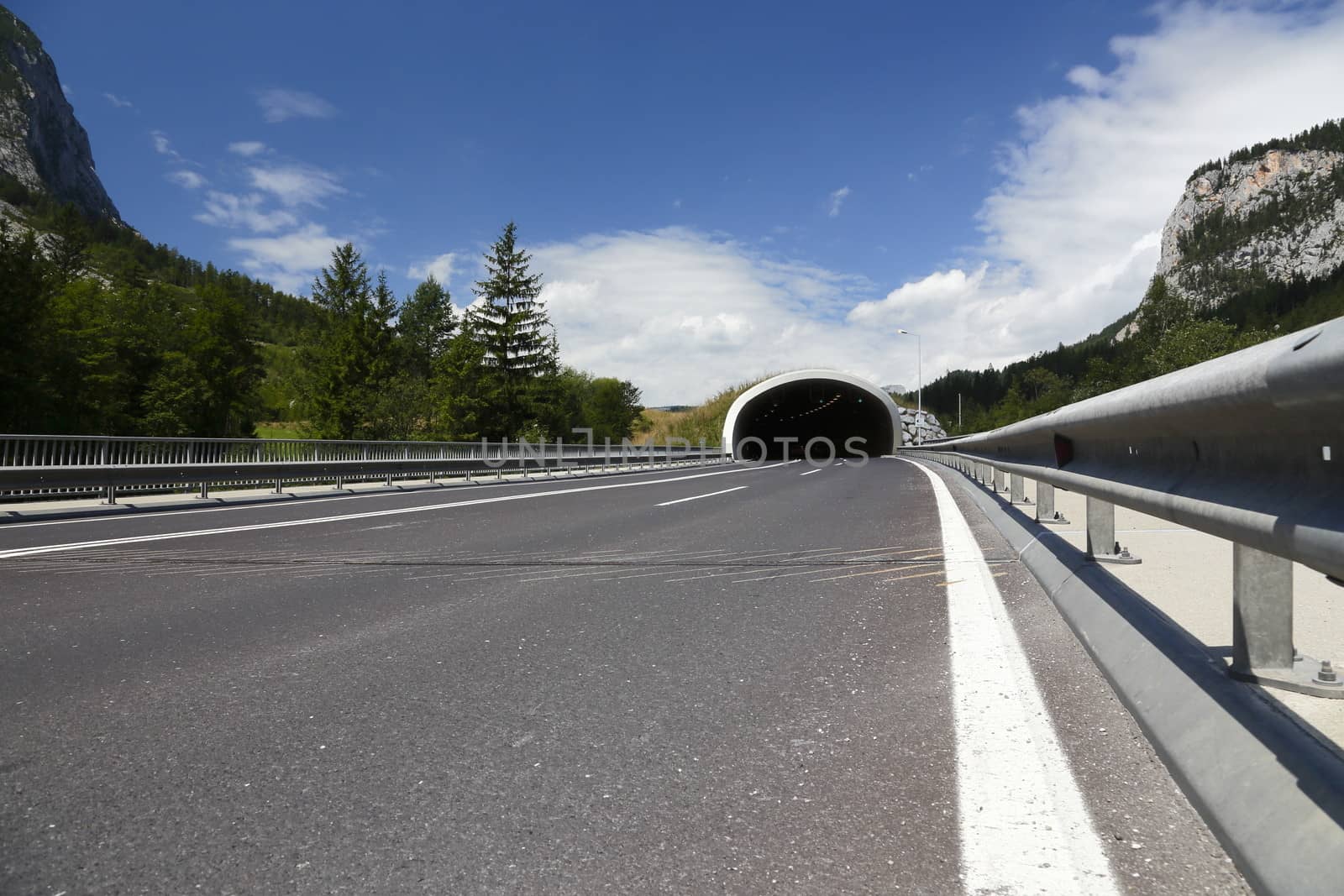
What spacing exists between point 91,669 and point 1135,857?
4.09 metres

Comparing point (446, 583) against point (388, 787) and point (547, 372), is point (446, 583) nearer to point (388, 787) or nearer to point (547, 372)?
point (388, 787)

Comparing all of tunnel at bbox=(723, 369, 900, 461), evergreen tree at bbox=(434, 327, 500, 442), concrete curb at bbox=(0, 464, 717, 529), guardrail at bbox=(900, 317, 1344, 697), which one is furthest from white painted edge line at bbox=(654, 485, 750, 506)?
evergreen tree at bbox=(434, 327, 500, 442)

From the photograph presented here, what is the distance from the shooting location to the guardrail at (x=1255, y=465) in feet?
5.62

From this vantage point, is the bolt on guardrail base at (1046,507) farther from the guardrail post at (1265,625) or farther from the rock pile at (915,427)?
the rock pile at (915,427)

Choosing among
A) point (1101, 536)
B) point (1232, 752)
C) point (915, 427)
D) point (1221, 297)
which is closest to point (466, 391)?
point (915, 427)

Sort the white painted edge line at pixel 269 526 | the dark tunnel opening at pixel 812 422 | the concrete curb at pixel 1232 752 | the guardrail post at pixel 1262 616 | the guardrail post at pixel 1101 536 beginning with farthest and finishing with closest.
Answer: the dark tunnel opening at pixel 812 422 < the white painted edge line at pixel 269 526 < the guardrail post at pixel 1101 536 < the guardrail post at pixel 1262 616 < the concrete curb at pixel 1232 752

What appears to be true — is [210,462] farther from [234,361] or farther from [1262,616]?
[234,361]

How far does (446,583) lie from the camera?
18.9 feet

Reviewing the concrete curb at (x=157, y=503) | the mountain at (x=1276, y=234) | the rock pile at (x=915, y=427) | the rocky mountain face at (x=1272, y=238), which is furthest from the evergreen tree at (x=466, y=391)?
the mountain at (x=1276, y=234)

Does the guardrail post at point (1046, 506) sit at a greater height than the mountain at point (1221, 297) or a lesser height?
lesser

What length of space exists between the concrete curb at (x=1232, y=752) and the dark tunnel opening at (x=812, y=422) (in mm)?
44699

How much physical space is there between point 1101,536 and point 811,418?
65.6 metres

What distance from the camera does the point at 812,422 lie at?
7069 cm

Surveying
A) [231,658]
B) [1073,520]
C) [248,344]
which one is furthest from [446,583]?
[248,344]
